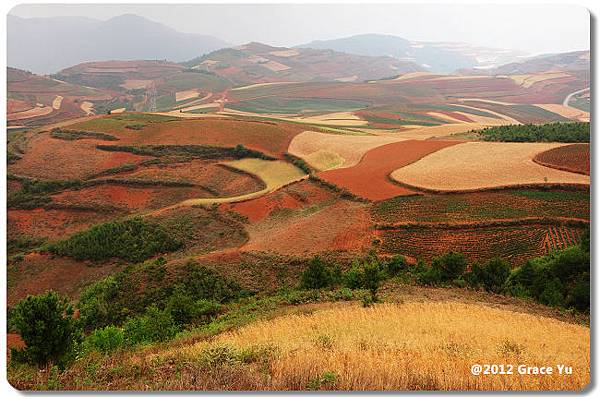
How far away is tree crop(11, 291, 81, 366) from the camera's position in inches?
344

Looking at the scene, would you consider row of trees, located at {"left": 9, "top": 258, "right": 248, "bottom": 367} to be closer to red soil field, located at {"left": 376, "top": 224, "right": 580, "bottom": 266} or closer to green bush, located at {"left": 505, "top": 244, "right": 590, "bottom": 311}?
red soil field, located at {"left": 376, "top": 224, "right": 580, "bottom": 266}

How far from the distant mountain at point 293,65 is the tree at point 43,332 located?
157 metres

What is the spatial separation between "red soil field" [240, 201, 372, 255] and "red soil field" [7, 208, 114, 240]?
15.8 m

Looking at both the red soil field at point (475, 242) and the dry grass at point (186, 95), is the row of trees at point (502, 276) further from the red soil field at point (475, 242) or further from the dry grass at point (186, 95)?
the dry grass at point (186, 95)

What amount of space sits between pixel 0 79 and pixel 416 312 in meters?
12.1

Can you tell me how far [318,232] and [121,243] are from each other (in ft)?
43.5

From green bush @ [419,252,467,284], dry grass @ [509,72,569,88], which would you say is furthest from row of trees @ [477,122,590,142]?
dry grass @ [509,72,569,88]

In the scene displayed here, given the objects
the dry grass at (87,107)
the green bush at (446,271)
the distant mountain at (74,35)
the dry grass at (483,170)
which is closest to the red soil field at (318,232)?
the green bush at (446,271)

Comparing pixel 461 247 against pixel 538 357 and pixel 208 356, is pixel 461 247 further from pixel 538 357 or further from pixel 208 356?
pixel 208 356

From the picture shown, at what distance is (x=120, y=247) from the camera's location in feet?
87.5

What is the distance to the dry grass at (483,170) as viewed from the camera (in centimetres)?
2444

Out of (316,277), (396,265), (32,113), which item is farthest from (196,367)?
(32,113)

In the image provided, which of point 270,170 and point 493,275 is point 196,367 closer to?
point 493,275

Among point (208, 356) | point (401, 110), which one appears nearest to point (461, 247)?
point (208, 356)
